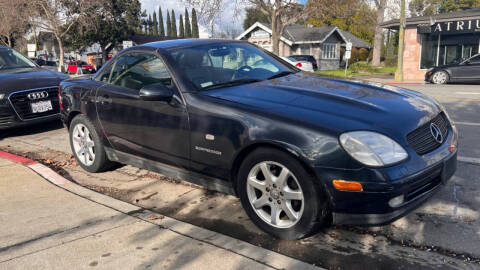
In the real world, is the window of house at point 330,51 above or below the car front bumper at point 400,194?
above

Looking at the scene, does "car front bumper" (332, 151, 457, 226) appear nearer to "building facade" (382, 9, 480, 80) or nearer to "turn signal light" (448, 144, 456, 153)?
"turn signal light" (448, 144, 456, 153)

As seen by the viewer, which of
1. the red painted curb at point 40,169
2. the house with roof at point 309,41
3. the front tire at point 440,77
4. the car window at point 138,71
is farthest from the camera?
the house with roof at point 309,41

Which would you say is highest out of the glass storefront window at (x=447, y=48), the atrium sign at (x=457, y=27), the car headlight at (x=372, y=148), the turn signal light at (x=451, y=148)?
the atrium sign at (x=457, y=27)

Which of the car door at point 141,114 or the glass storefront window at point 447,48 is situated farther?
the glass storefront window at point 447,48

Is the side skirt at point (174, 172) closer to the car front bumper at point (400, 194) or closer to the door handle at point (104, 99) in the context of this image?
the door handle at point (104, 99)

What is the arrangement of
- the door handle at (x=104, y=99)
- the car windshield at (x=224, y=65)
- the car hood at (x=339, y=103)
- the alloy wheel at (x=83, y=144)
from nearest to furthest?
the car hood at (x=339, y=103) → the car windshield at (x=224, y=65) → the door handle at (x=104, y=99) → the alloy wheel at (x=83, y=144)

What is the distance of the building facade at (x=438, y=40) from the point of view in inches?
838

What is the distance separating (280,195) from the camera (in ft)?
10.4

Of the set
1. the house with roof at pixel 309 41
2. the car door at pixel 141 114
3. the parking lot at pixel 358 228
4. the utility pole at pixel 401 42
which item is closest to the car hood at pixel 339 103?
the car door at pixel 141 114

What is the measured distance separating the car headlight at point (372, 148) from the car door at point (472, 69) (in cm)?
1611

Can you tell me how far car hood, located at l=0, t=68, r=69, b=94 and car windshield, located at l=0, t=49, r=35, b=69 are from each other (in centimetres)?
24

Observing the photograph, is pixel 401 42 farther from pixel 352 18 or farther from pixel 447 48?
pixel 352 18

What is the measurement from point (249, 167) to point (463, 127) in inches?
195

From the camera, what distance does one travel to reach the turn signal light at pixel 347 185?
2.80 meters
